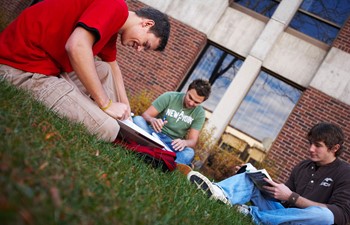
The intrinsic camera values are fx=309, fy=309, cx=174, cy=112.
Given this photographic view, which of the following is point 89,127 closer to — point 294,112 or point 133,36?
point 133,36

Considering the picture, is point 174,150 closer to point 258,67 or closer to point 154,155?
point 154,155

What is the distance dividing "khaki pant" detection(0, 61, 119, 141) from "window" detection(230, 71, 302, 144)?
5436 mm

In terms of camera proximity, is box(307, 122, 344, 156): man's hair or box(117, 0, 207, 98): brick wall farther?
box(117, 0, 207, 98): brick wall

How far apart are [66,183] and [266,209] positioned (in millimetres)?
2603

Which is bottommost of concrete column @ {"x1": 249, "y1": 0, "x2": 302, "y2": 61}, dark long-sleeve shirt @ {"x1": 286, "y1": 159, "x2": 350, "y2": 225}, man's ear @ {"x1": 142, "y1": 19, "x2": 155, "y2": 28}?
dark long-sleeve shirt @ {"x1": 286, "y1": 159, "x2": 350, "y2": 225}

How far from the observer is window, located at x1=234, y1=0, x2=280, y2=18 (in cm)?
779

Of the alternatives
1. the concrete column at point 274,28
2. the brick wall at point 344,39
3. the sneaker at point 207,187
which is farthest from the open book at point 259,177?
the brick wall at point 344,39

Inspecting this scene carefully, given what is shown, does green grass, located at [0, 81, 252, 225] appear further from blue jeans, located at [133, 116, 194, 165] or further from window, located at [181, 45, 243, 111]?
window, located at [181, 45, 243, 111]

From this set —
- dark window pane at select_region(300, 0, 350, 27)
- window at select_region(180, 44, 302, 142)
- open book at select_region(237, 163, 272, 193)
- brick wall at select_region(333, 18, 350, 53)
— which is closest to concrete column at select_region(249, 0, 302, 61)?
dark window pane at select_region(300, 0, 350, 27)

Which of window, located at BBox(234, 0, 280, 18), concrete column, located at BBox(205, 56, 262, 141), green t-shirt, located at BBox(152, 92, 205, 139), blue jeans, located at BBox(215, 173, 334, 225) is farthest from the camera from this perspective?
window, located at BBox(234, 0, 280, 18)

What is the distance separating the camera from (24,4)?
29.0ft

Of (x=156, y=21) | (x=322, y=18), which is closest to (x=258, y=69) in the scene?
(x=322, y=18)

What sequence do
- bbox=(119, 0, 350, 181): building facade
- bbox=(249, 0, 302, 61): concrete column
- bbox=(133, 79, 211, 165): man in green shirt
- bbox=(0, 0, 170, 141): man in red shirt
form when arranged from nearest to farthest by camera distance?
bbox=(0, 0, 170, 141): man in red shirt, bbox=(133, 79, 211, 165): man in green shirt, bbox=(119, 0, 350, 181): building facade, bbox=(249, 0, 302, 61): concrete column

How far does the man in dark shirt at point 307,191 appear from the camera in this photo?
2.76 metres
